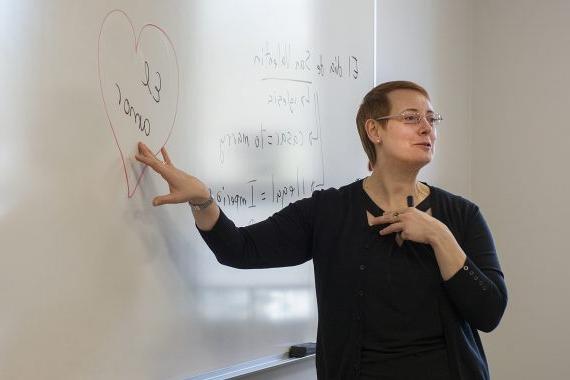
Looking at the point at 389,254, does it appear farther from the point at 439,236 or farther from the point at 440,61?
the point at 440,61

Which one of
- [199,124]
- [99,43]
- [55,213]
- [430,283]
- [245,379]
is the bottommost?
[245,379]

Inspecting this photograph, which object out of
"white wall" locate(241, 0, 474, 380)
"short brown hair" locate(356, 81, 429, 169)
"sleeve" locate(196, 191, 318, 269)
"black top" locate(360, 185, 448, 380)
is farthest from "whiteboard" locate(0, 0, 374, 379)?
"white wall" locate(241, 0, 474, 380)

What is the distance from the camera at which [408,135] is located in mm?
1684

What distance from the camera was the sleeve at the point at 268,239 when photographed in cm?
156

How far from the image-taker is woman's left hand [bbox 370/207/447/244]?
5.12 feet

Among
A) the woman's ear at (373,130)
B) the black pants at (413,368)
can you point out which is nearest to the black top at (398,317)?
the black pants at (413,368)

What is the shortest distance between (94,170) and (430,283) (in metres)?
0.77

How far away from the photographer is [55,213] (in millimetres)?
1315

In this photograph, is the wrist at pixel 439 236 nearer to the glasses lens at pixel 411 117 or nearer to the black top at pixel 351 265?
the black top at pixel 351 265

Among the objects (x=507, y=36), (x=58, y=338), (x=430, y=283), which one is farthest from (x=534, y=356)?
(x=58, y=338)

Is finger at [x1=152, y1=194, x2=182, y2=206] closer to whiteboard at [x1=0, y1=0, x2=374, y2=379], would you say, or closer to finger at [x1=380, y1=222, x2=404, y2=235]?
whiteboard at [x1=0, y1=0, x2=374, y2=379]

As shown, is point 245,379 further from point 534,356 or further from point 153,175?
point 534,356

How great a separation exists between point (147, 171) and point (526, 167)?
1.86 metres

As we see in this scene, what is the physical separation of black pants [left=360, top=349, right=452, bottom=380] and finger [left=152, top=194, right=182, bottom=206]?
0.56 m
